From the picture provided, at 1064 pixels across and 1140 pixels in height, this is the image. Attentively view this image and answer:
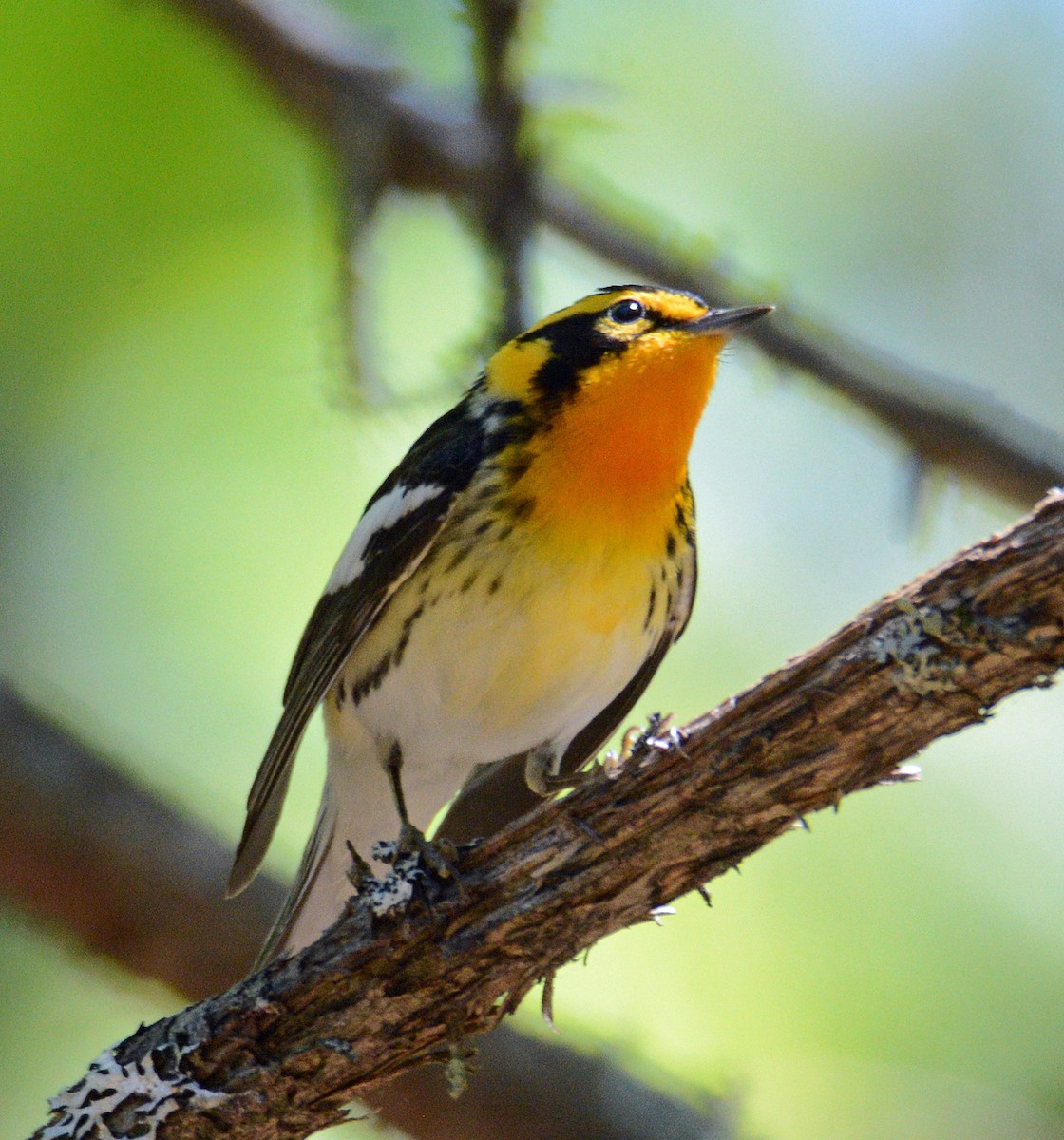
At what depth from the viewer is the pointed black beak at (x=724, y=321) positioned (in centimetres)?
362

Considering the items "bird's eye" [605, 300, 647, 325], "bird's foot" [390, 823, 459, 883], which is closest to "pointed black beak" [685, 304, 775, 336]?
"bird's eye" [605, 300, 647, 325]

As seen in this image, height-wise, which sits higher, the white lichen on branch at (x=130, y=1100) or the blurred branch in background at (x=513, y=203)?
the blurred branch in background at (x=513, y=203)

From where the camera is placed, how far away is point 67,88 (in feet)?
14.9

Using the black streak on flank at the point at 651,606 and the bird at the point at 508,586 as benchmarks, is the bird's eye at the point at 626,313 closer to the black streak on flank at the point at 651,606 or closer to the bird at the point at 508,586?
the bird at the point at 508,586

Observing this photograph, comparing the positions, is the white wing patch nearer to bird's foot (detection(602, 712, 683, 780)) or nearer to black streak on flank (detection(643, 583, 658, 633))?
black streak on flank (detection(643, 583, 658, 633))

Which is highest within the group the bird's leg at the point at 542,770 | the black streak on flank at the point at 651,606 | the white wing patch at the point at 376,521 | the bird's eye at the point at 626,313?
the bird's eye at the point at 626,313

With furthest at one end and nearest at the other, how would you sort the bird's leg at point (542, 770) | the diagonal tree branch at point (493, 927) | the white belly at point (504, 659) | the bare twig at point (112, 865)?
the bird's leg at point (542, 770) → the bare twig at point (112, 865) → the white belly at point (504, 659) → the diagonal tree branch at point (493, 927)

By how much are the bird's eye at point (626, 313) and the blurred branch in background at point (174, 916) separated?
192cm

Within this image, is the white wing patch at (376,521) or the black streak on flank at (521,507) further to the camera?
the white wing patch at (376,521)

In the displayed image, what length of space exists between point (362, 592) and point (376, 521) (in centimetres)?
27

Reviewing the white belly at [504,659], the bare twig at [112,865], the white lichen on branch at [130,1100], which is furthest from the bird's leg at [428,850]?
the bare twig at [112,865]

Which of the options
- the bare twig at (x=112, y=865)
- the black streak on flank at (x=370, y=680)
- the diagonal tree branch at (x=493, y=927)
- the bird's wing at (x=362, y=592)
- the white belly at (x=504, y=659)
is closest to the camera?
the diagonal tree branch at (x=493, y=927)

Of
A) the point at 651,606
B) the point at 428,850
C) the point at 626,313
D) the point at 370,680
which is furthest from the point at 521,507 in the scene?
the point at 428,850

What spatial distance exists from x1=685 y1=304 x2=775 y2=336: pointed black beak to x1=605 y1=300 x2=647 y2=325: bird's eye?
19cm
